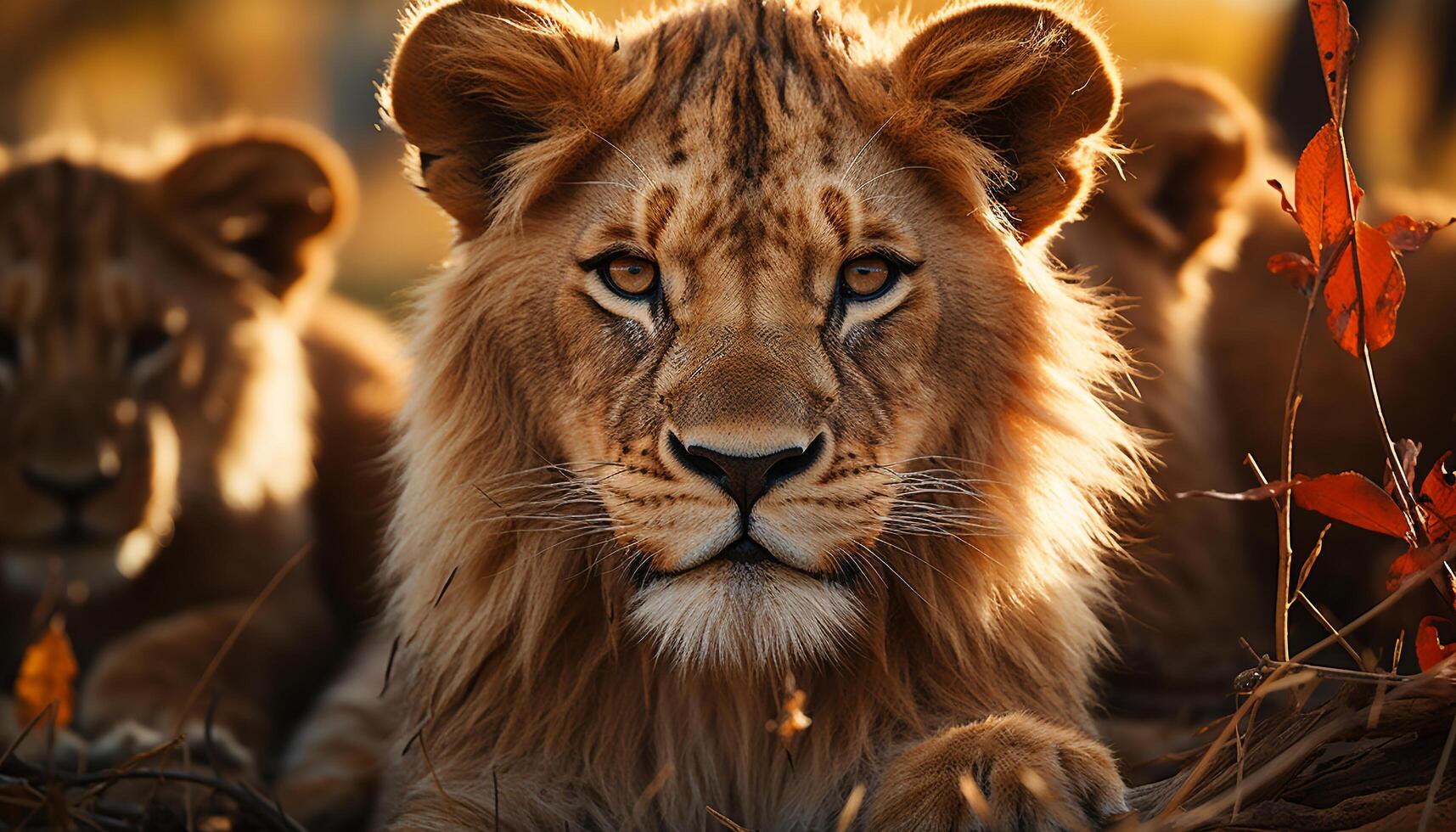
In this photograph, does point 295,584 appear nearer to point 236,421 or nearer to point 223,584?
point 223,584

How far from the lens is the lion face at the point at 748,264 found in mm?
2391

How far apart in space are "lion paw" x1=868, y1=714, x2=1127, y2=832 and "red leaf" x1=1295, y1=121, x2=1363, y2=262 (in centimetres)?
90

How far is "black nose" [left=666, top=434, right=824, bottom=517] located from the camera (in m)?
2.27

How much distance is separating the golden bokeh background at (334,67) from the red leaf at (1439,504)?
5.33 m

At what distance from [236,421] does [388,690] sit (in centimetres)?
107

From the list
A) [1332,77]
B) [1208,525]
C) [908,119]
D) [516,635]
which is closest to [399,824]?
[516,635]

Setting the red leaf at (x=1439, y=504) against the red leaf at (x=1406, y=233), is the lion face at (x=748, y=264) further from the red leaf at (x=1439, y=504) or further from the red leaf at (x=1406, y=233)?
the red leaf at (x=1439, y=504)

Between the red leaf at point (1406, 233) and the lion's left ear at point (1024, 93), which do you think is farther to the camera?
the lion's left ear at point (1024, 93)

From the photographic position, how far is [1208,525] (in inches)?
157

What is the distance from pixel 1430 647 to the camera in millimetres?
2328

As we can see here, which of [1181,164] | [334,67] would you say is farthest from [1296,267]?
[334,67]

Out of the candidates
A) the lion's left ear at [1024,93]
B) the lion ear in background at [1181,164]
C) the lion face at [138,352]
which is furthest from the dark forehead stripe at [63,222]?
the lion ear in background at [1181,164]

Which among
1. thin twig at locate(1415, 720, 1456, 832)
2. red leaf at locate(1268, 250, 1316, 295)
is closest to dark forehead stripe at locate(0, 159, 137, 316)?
red leaf at locate(1268, 250, 1316, 295)

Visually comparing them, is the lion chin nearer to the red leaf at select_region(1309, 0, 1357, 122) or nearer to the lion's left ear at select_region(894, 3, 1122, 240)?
the lion's left ear at select_region(894, 3, 1122, 240)
